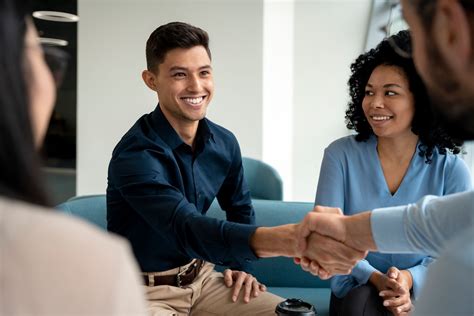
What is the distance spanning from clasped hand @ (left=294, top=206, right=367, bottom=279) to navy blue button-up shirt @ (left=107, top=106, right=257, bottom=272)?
6.6 inches

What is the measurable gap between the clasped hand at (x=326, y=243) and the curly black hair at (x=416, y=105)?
2.41 ft

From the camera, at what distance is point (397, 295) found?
7.88ft

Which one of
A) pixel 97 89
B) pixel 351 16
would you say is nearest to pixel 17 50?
pixel 97 89

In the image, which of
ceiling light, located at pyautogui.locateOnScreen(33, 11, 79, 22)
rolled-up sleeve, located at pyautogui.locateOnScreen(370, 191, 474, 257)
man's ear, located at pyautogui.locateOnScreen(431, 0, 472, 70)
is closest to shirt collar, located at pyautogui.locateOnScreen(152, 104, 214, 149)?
rolled-up sleeve, located at pyautogui.locateOnScreen(370, 191, 474, 257)

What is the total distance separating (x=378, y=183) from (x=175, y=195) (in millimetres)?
855

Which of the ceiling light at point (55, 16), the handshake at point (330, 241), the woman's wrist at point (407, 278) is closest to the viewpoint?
the handshake at point (330, 241)

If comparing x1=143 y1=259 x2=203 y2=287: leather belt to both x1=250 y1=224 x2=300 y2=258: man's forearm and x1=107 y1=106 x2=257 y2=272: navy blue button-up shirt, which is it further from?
x1=250 y1=224 x2=300 y2=258: man's forearm

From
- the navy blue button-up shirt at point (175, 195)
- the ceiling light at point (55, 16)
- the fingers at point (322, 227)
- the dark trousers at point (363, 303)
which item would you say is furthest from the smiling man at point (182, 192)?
the ceiling light at point (55, 16)

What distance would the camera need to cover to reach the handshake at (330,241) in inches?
76.4

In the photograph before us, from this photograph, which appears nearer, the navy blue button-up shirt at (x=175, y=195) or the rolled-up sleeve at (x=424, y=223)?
the rolled-up sleeve at (x=424, y=223)

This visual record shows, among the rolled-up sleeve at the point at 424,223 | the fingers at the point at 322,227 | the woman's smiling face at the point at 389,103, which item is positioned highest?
the woman's smiling face at the point at 389,103

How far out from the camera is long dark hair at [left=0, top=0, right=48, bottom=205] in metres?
0.73

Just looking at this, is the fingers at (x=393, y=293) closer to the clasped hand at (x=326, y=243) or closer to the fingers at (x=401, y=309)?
the fingers at (x=401, y=309)

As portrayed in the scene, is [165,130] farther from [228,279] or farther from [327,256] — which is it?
[327,256]
